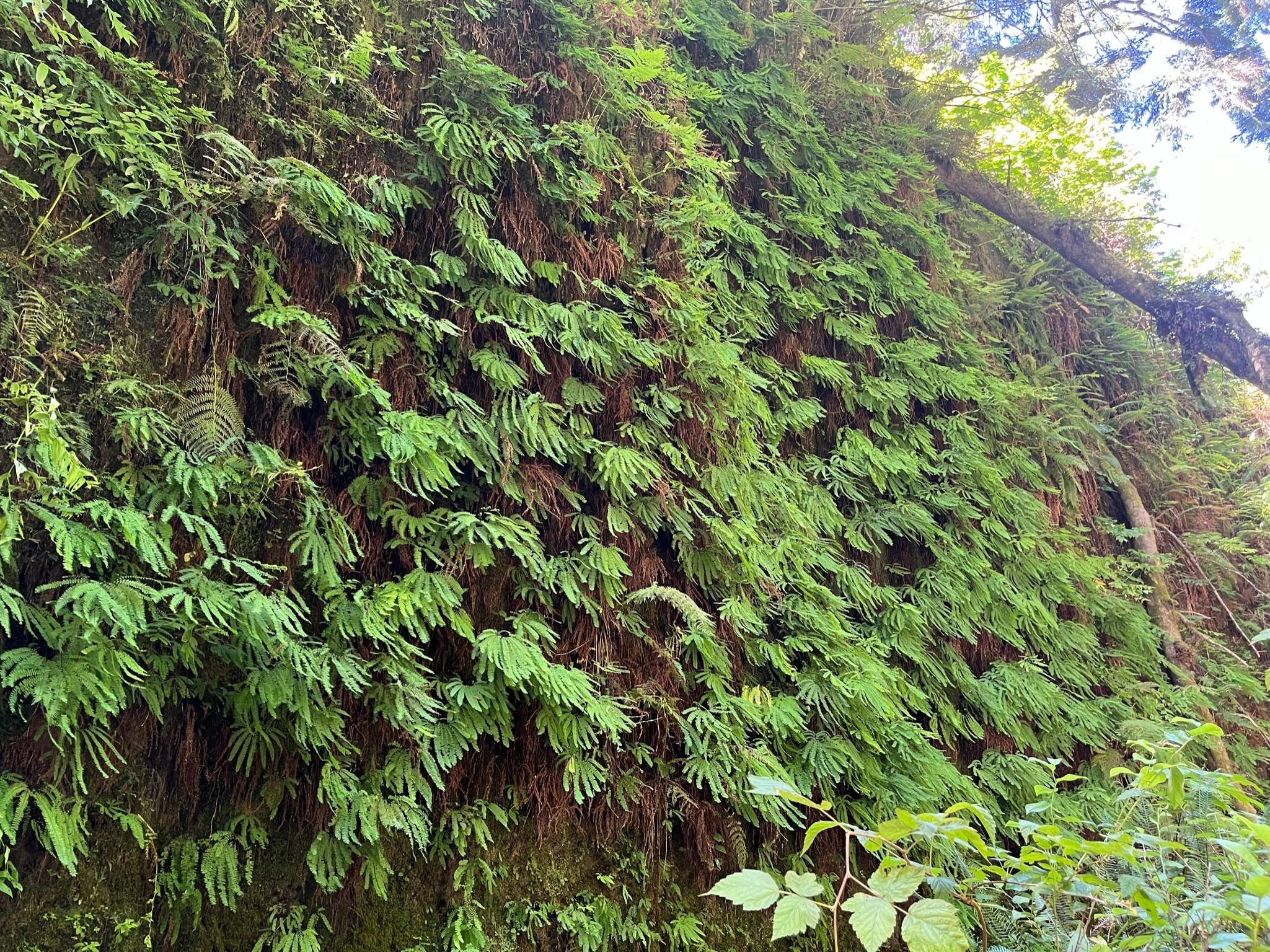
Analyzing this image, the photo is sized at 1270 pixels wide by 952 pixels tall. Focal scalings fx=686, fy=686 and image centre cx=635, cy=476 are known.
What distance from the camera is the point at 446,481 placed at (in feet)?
8.68

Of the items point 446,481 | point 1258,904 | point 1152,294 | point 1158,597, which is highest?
point 1152,294

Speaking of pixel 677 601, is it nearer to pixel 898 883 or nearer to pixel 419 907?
pixel 419 907

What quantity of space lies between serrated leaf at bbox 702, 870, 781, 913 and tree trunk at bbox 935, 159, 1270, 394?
680 centimetres

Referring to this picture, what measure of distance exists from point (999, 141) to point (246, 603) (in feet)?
25.0

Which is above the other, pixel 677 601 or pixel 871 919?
pixel 871 919

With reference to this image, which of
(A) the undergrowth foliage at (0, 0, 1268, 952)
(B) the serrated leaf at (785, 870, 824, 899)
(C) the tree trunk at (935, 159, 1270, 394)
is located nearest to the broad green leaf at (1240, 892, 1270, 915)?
Result: (B) the serrated leaf at (785, 870, 824, 899)

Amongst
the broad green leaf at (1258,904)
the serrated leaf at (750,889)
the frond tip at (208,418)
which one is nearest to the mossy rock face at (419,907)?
the frond tip at (208,418)

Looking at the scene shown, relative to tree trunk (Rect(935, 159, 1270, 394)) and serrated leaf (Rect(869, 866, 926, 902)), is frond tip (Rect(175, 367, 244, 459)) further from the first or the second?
tree trunk (Rect(935, 159, 1270, 394))

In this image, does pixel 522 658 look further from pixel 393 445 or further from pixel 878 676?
pixel 878 676

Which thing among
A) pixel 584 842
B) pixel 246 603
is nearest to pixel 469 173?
pixel 246 603

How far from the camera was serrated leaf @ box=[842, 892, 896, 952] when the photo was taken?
3.15 feet

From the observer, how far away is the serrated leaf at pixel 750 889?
1036mm

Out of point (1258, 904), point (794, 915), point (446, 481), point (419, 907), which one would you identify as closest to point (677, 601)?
point (446, 481)

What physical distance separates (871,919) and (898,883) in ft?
0.41
